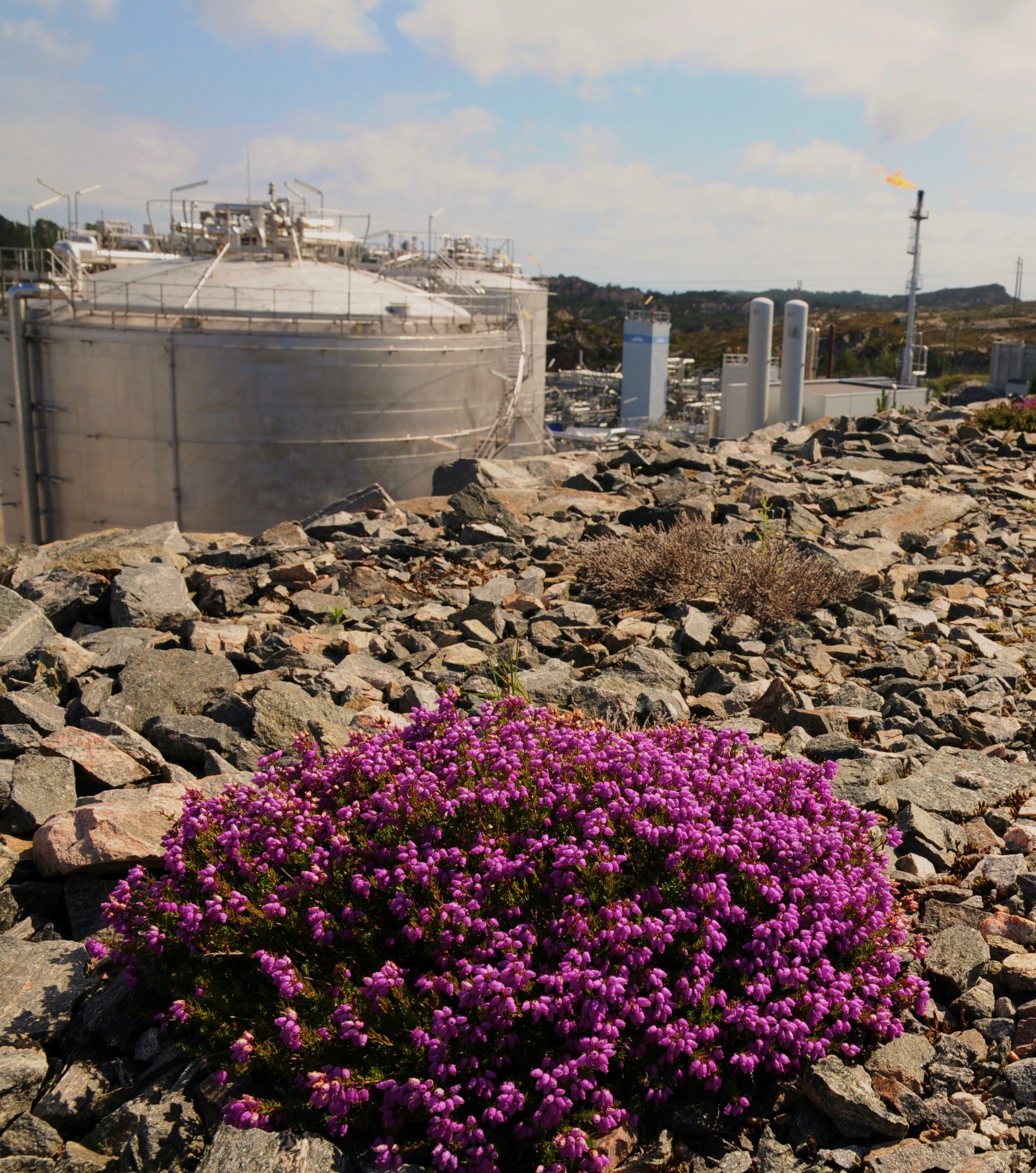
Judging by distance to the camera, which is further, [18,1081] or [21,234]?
[21,234]

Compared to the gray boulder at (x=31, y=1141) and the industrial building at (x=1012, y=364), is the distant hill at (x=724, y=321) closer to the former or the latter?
the industrial building at (x=1012, y=364)

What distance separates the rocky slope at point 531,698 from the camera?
2.86 m

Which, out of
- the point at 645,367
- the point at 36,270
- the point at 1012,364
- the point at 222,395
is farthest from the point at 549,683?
the point at 645,367

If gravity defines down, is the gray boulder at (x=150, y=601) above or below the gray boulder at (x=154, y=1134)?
above

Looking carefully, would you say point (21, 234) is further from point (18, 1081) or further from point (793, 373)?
point (18, 1081)

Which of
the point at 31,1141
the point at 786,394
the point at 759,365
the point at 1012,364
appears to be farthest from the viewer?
the point at 1012,364

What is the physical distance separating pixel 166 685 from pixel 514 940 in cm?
311

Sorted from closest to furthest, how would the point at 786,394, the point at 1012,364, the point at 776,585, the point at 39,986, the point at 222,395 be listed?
the point at 39,986, the point at 776,585, the point at 222,395, the point at 786,394, the point at 1012,364

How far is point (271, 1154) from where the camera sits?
103 inches

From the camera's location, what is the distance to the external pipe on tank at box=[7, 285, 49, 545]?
24.6m

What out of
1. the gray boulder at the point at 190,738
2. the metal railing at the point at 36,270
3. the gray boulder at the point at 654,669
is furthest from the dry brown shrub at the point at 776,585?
the metal railing at the point at 36,270

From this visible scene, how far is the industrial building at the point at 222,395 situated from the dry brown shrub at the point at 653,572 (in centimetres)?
1711

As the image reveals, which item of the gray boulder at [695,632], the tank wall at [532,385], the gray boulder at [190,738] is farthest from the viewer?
the tank wall at [532,385]

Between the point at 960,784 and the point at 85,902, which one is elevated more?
the point at 960,784
